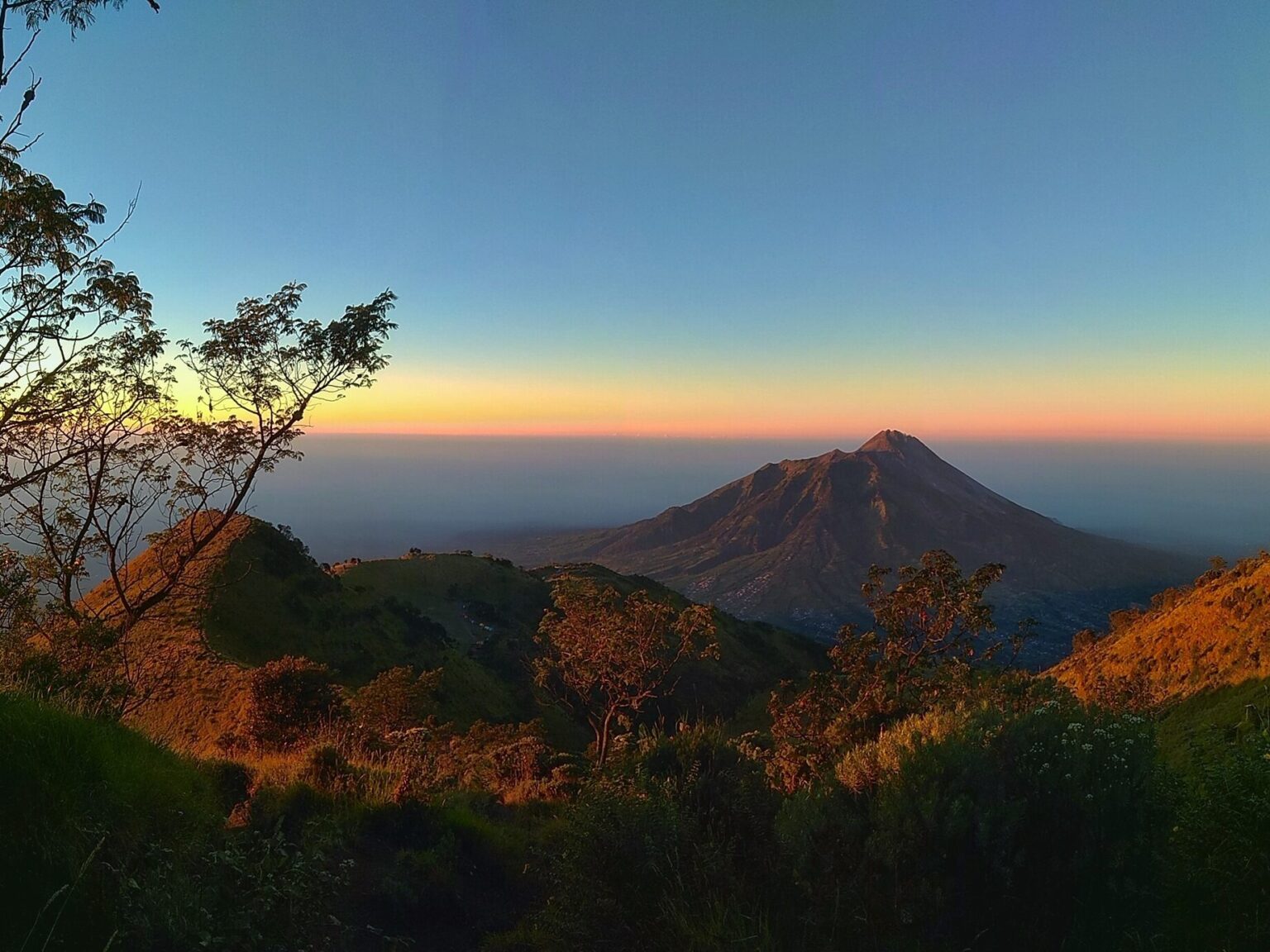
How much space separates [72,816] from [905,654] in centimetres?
1046

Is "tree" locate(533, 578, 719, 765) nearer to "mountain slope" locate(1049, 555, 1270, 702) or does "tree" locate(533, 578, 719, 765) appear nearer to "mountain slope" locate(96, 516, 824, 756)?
"mountain slope" locate(96, 516, 824, 756)

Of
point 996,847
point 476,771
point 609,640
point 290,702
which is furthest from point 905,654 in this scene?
point 290,702

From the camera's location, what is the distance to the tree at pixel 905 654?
9.73m

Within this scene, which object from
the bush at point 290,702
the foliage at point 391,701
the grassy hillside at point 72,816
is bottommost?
the foliage at point 391,701

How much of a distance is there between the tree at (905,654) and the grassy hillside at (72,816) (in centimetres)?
768

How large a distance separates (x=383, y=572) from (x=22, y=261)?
51557 millimetres

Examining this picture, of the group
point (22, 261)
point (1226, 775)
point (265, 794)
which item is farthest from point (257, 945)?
point (22, 261)

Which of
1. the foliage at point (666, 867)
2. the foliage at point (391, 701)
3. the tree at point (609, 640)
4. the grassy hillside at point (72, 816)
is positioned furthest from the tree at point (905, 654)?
the foliage at point (391, 701)

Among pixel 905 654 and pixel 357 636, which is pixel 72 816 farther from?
pixel 357 636

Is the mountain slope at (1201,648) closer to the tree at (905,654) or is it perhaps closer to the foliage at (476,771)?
the tree at (905,654)

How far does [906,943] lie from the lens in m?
3.50

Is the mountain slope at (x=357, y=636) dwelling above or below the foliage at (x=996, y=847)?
below

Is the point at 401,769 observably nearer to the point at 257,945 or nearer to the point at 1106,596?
the point at 257,945

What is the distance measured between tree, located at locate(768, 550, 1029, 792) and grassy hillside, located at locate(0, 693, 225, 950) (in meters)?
7.68
